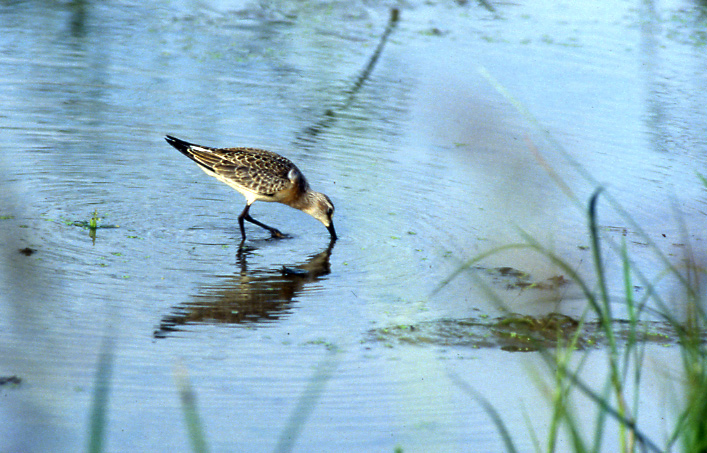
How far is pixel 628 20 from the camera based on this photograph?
15133 millimetres

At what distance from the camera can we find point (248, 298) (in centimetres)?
607

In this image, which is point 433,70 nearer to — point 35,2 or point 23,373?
point 35,2

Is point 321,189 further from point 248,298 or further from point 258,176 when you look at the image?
point 248,298

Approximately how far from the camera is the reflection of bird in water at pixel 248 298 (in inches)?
223

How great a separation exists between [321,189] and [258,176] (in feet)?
2.91

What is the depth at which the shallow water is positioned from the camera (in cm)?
445

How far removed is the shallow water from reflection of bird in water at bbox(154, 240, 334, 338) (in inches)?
0.8

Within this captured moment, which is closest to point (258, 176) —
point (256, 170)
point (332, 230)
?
point (256, 170)

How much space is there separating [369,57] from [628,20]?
5247 millimetres

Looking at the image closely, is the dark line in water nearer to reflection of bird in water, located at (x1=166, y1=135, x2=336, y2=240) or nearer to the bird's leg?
reflection of bird in water, located at (x1=166, y1=135, x2=336, y2=240)

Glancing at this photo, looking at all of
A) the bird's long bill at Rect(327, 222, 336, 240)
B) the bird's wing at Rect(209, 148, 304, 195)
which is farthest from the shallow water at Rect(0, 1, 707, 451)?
the bird's wing at Rect(209, 148, 304, 195)

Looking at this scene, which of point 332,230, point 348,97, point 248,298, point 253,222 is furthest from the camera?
point 348,97

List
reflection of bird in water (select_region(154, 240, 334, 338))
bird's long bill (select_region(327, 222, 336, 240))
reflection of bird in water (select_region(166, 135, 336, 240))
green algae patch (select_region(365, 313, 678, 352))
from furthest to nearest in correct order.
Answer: reflection of bird in water (select_region(166, 135, 336, 240)) → bird's long bill (select_region(327, 222, 336, 240)) → reflection of bird in water (select_region(154, 240, 334, 338)) → green algae patch (select_region(365, 313, 678, 352))

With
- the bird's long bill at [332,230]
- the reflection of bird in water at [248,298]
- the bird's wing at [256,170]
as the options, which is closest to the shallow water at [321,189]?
the reflection of bird in water at [248,298]
